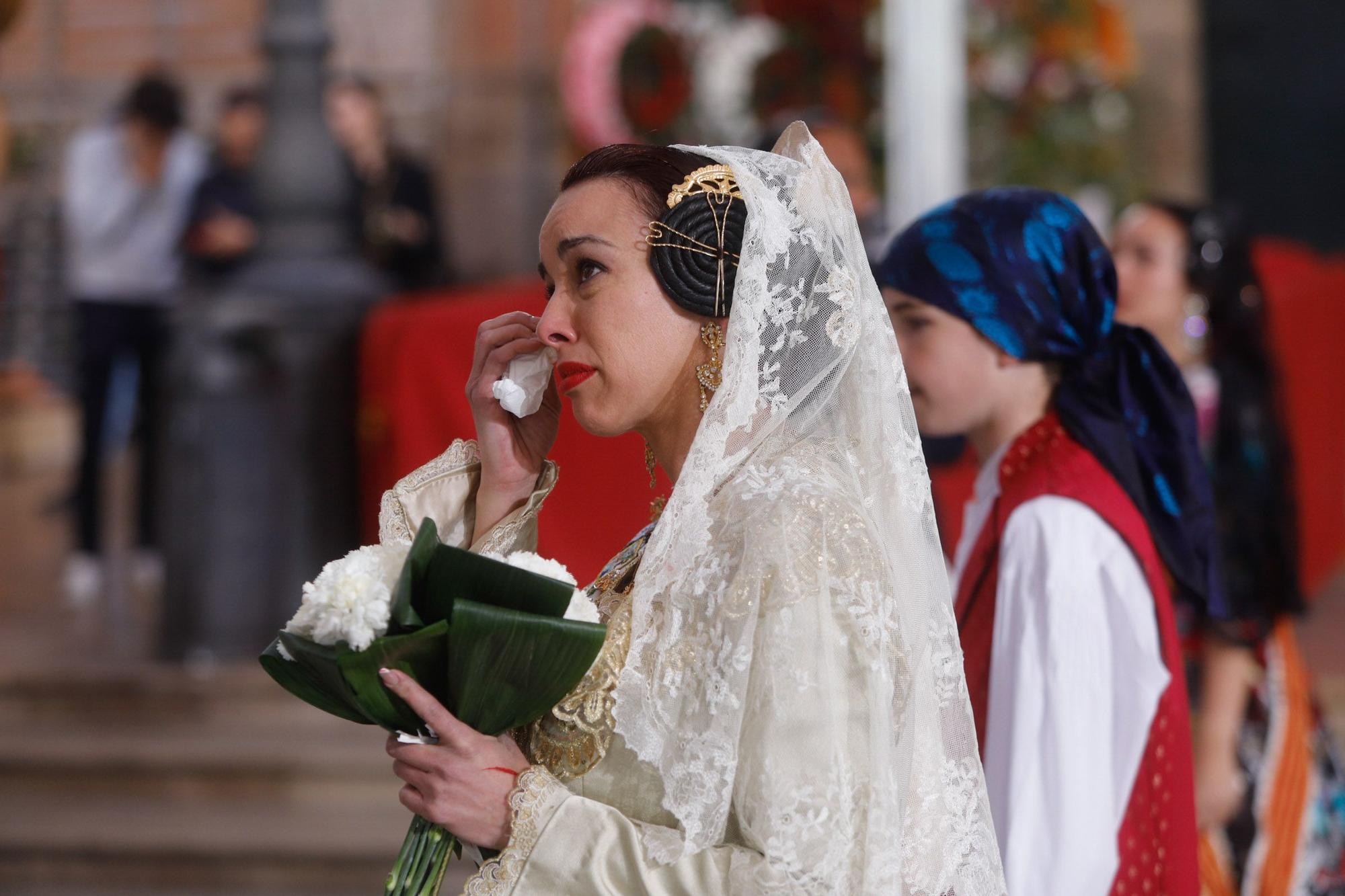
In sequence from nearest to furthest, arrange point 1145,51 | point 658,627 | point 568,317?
point 658,627
point 568,317
point 1145,51

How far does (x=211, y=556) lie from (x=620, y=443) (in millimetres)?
3814

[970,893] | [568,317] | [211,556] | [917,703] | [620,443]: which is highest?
[568,317]

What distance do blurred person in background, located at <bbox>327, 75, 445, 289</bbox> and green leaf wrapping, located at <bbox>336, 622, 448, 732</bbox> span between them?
5.34 metres

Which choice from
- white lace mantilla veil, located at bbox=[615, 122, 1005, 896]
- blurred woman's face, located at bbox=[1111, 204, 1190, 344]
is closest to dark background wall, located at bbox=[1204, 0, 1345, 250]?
blurred woman's face, located at bbox=[1111, 204, 1190, 344]

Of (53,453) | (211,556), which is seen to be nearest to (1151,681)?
(211,556)

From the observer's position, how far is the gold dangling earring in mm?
1902

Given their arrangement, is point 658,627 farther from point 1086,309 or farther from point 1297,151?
point 1297,151

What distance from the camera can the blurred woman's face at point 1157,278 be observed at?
12.4 ft

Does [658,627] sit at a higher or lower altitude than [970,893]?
higher

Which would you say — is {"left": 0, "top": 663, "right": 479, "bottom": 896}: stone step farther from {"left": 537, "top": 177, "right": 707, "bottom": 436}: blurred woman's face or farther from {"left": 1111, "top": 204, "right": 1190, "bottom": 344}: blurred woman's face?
{"left": 537, "top": 177, "right": 707, "bottom": 436}: blurred woman's face

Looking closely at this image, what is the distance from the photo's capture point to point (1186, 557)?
8.32 feet

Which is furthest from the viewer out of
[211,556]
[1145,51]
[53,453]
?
[53,453]

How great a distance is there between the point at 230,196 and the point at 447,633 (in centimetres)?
595

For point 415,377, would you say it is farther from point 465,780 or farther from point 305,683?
point 465,780
